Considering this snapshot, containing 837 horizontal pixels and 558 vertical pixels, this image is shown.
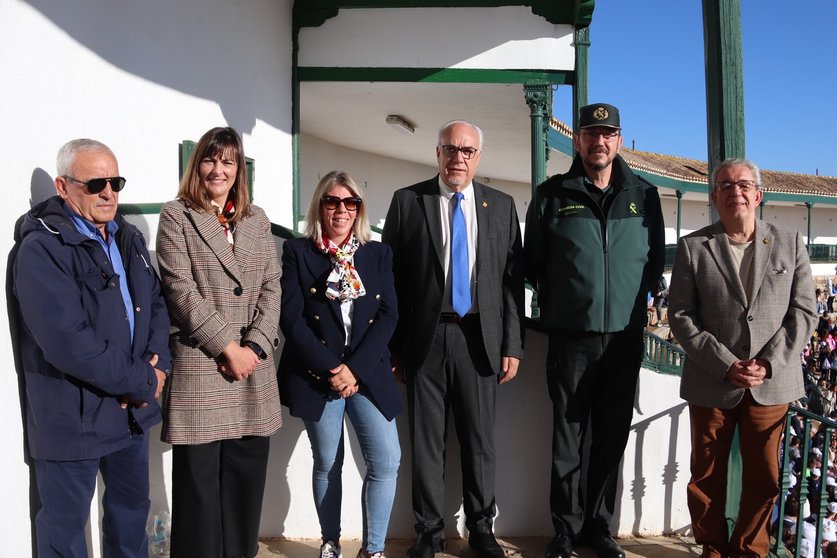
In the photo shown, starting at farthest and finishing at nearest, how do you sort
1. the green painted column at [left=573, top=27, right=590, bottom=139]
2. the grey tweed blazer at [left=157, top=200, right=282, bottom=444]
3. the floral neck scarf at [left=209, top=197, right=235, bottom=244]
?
1. the green painted column at [left=573, top=27, right=590, bottom=139]
2. the floral neck scarf at [left=209, top=197, right=235, bottom=244]
3. the grey tweed blazer at [left=157, top=200, right=282, bottom=444]

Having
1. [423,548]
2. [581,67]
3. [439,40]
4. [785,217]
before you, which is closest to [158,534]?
[423,548]

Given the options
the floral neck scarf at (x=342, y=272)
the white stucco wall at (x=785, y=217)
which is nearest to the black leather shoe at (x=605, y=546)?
the floral neck scarf at (x=342, y=272)

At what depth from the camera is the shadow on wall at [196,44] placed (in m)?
3.77

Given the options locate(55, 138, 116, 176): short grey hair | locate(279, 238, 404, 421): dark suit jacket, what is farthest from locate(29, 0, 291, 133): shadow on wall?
locate(279, 238, 404, 421): dark suit jacket

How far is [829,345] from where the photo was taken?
1855 cm

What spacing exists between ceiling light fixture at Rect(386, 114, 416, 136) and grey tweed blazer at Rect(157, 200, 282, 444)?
678 centimetres

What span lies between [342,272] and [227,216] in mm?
523

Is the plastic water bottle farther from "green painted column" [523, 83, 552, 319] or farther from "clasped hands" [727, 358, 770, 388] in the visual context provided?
"green painted column" [523, 83, 552, 319]

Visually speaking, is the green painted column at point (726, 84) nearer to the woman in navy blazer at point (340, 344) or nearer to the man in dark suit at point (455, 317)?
the man in dark suit at point (455, 317)

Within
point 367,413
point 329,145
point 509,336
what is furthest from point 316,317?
point 329,145

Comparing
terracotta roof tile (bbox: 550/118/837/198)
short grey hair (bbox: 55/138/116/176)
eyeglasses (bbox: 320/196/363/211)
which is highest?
terracotta roof tile (bbox: 550/118/837/198)

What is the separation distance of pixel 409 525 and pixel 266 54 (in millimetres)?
4423

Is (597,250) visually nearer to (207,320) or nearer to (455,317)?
(455,317)

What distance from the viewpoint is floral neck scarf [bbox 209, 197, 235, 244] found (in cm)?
285
